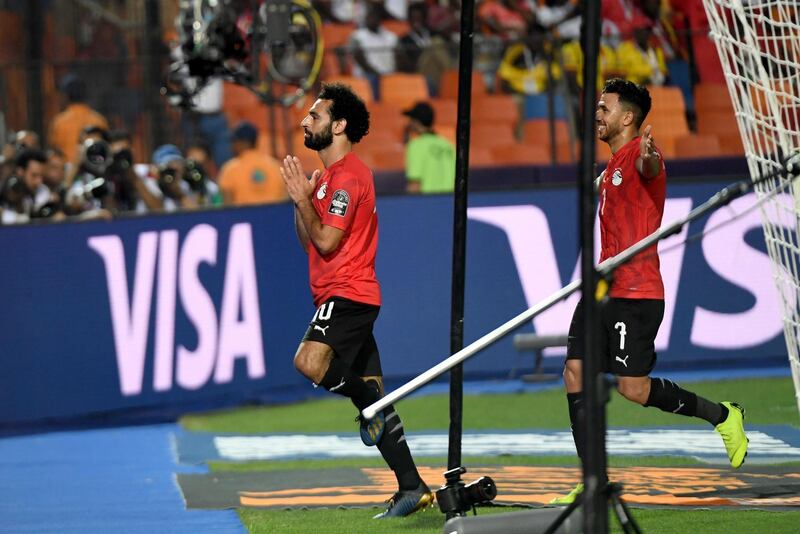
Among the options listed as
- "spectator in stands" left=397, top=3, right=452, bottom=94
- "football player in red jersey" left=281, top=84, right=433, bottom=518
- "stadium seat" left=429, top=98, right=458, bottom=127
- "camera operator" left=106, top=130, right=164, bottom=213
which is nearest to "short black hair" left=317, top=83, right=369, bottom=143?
"football player in red jersey" left=281, top=84, right=433, bottom=518

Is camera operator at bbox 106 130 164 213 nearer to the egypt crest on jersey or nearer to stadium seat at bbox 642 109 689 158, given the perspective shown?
stadium seat at bbox 642 109 689 158

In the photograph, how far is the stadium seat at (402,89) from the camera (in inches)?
667

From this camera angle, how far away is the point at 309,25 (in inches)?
570

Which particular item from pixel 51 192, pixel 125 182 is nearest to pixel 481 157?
pixel 125 182

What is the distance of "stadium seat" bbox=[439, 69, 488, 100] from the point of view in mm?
16609

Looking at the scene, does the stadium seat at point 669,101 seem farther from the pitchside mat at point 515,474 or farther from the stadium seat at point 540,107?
the pitchside mat at point 515,474

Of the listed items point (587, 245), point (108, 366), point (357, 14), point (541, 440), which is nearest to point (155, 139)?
point (357, 14)

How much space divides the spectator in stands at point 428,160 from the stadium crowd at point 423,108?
1 centimetres

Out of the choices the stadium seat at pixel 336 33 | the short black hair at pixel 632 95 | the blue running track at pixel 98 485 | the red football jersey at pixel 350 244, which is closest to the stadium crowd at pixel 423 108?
the stadium seat at pixel 336 33

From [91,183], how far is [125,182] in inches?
38.6

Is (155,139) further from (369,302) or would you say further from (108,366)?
(369,302)

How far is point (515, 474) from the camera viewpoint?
29.3ft

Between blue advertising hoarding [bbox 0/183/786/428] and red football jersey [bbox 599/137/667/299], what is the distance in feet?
16.8

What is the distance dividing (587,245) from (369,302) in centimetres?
307
